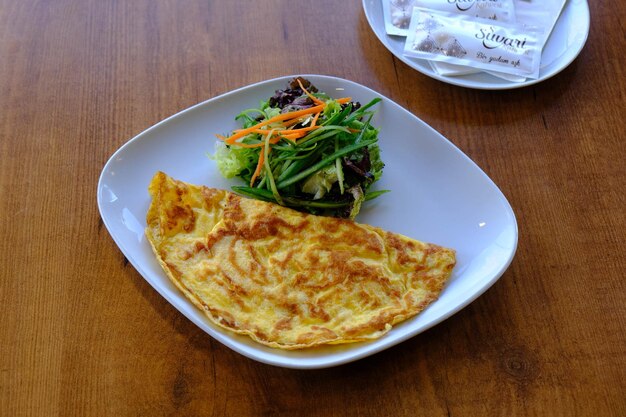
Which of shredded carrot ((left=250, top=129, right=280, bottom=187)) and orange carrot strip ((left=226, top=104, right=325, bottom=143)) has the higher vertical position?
orange carrot strip ((left=226, top=104, right=325, bottom=143))

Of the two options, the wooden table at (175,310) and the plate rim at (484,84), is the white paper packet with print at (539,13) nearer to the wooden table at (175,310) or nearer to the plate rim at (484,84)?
the plate rim at (484,84)

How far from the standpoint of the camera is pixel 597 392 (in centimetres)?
249

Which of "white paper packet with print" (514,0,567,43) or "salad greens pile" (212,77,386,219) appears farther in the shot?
"white paper packet with print" (514,0,567,43)

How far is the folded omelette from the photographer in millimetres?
2480

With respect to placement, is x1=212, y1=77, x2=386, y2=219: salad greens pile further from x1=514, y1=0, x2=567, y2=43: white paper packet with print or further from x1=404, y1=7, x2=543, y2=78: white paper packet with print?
x1=514, y1=0, x2=567, y2=43: white paper packet with print

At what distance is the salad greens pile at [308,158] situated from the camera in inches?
113

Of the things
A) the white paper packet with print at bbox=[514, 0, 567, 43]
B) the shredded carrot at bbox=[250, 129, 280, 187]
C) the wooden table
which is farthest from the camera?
the white paper packet with print at bbox=[514, 0, 567, 43]

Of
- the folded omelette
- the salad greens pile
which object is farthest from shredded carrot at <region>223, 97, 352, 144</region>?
the folded omelette

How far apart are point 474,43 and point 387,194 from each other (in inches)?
46.3

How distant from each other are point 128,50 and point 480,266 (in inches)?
94.4

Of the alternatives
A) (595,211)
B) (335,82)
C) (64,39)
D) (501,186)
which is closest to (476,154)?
(501,186)

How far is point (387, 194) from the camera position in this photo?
9.86 feet

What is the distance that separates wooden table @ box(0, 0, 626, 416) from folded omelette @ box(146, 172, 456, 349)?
0.62 ft

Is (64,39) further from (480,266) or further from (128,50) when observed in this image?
(480,266)
